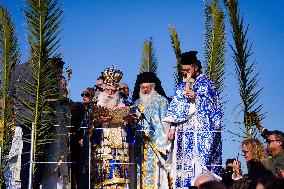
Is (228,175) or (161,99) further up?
(161,99)

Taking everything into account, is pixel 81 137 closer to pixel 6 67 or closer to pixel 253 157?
pixel 6 67

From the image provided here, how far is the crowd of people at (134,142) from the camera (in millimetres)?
8211

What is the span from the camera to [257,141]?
21.6 feet

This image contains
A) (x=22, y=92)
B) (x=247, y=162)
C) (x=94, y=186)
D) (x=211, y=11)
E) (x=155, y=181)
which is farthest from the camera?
(x=211, y=11)

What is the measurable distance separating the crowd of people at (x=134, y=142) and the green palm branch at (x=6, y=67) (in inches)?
31.7

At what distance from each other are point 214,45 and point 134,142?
104 inches

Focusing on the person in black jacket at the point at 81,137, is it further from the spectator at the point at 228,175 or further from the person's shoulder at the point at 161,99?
the spectator at the point at 228,175

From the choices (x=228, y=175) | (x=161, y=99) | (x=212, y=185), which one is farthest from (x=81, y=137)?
(x=212, y=185)

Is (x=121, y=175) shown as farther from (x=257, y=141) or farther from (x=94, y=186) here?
(x=257, y=141)

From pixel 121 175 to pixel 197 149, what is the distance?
135 cm

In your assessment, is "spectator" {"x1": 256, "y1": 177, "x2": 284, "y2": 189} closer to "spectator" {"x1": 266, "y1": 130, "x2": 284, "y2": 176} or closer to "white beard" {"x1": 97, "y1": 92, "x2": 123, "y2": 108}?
"spectator" {"x1": 266, "y1": 130, "x2": 284, "y2": 176}

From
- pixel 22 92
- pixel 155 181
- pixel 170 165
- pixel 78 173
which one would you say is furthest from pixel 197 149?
pixel 22 92

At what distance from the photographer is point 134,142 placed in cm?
901

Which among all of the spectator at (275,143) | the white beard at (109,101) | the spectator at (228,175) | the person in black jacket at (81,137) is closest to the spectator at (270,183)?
the spectator at (275,143)
